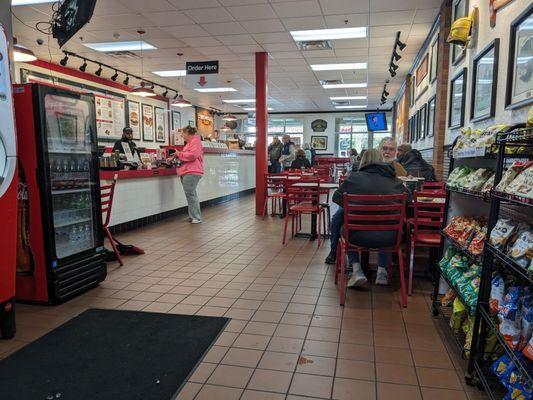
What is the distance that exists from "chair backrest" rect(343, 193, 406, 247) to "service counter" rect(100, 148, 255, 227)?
3.49 metres

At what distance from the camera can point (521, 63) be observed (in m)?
2.95

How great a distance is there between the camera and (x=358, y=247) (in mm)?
3314

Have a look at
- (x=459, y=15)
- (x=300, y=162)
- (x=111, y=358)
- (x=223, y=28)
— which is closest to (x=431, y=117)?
(x=459, y=15)

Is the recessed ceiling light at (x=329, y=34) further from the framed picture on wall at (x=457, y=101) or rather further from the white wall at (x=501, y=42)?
the white wall at (x=501, y=42)

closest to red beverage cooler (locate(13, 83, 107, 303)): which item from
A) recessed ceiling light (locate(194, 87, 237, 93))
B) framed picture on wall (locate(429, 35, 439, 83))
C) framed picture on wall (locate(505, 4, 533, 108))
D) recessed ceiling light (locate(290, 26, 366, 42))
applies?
framed picture on wall (locate(505, 4, 533, 108))

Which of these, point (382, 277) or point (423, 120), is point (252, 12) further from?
point (382, 277)

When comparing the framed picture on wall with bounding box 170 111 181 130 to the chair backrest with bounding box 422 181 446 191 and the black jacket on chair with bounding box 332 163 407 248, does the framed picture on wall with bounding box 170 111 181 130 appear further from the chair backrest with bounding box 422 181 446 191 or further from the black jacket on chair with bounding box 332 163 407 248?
the black jacket on chair with bounding box 332 163 407 248

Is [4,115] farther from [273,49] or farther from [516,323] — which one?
[273,49]

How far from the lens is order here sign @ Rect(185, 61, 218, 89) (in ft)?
26.6

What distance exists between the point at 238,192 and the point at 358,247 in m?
7.63

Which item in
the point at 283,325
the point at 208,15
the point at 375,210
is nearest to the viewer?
the point at 283,325

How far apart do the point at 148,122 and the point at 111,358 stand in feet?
38.5

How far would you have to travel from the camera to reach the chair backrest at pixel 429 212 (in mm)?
3484

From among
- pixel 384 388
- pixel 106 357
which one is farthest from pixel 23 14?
pixel 384 388
